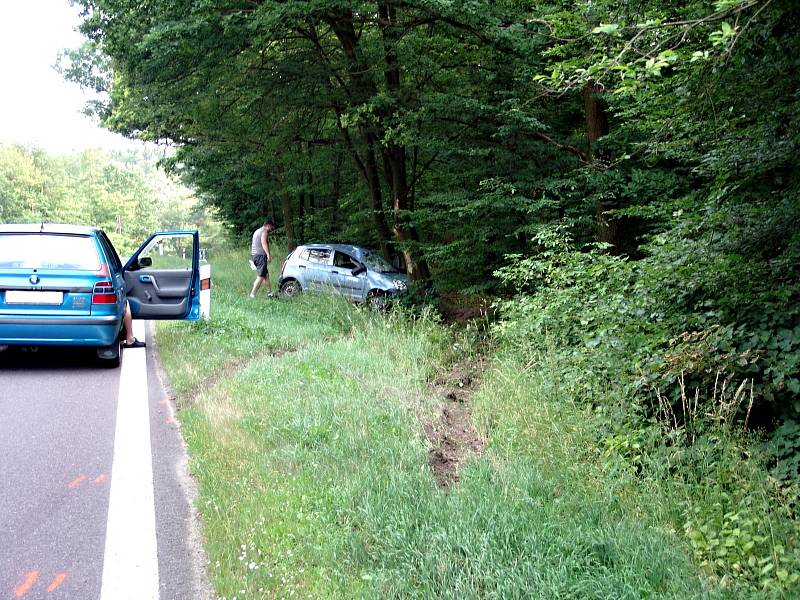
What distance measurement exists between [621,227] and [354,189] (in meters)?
13.8

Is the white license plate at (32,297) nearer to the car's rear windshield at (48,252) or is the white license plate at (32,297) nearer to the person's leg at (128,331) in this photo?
the car's rear windshield at (48,252)

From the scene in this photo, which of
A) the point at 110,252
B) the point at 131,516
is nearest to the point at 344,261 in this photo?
the point at 110,252

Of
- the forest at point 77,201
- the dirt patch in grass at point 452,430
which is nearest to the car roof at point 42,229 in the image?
the dirt patch in grass at point 452,430

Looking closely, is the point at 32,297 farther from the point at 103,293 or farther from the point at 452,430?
the point at 452,430

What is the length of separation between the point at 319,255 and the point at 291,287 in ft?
3.77

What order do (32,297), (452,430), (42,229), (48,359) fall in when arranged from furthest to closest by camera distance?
(48,359) → (42,229) → (32,297) → (452,430)

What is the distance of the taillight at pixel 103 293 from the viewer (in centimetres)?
853

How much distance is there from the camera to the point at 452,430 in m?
6.04

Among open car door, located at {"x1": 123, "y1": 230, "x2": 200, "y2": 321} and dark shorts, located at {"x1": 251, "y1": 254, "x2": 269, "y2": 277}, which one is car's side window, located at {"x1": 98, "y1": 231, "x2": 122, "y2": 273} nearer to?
open car door, located at {"x1": 123, "y1": 230, "x2": 200, "y2": 321}

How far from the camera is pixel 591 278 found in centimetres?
791

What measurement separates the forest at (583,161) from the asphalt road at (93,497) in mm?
2846

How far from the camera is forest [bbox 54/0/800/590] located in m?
4.50

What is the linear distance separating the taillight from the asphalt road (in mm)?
1171

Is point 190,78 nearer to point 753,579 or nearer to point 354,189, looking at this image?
point 354,189
